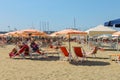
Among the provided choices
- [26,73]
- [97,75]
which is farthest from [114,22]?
[26,73]

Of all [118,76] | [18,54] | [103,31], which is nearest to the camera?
[118,76]

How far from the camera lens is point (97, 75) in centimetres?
923

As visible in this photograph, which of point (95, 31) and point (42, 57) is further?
point (95, 31)

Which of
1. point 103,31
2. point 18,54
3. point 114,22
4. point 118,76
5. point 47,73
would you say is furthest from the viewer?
point 103,31

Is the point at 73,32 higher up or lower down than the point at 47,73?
higher up

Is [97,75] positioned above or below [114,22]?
below

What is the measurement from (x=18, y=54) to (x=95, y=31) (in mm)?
9100

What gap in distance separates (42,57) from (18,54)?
1318 millimetres

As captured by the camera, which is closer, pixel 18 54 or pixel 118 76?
pixel 118 76

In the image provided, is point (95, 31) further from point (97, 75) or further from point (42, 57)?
point (97, 75)

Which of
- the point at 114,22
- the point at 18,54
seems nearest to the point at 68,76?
the point at 114,22

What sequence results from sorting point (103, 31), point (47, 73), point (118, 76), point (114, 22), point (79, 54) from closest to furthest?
point (118, 76) → point (47, 73) → point (114, 22) → point (79, 54) → point (103, 31)

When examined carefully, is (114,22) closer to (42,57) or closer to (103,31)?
(42,57)

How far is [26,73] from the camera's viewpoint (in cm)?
973
